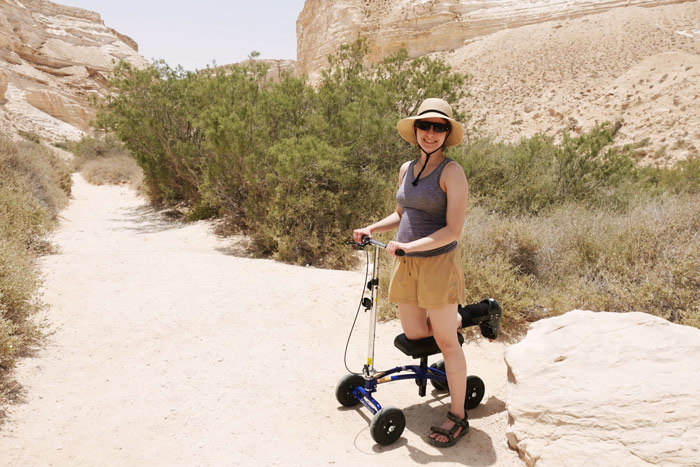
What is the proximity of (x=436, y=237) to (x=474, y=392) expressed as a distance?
145 centimetres

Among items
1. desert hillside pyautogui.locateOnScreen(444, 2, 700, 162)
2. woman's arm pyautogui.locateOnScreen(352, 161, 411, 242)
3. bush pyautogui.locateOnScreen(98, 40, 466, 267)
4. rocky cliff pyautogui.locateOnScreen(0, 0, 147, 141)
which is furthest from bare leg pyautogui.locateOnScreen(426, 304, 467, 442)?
rocky cliff pyautogui.locateOnScreen(0, 0, 147, 141)

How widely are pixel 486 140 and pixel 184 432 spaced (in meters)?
9.64

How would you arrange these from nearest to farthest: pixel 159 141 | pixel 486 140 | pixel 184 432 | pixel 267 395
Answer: pixel 184 432 → pixel 267 395 → pixel 486 140 → pixel 159 141

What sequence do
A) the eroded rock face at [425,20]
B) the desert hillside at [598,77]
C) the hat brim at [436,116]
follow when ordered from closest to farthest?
the hat brim at [436,116] → the desert hillside at [598,77] → the eroded rock face at [425,20]

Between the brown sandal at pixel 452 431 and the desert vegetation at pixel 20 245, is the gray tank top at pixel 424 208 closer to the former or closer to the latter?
the brown sandal at pixel 452 431

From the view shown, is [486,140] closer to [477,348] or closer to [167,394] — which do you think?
[477,348]

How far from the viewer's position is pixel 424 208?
7.84ft

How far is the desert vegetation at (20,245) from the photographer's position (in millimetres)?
3348

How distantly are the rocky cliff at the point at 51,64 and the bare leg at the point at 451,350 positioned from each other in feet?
107

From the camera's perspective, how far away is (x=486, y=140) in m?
10.6

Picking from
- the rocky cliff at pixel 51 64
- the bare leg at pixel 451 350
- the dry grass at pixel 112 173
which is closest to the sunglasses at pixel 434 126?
the bare leg at pixel 451 350

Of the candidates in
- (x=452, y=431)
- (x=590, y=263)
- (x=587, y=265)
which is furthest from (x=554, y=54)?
(x=452, y=431)

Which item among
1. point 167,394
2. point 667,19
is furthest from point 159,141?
point 667,19

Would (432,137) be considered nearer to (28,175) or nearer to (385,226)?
(385,226)
